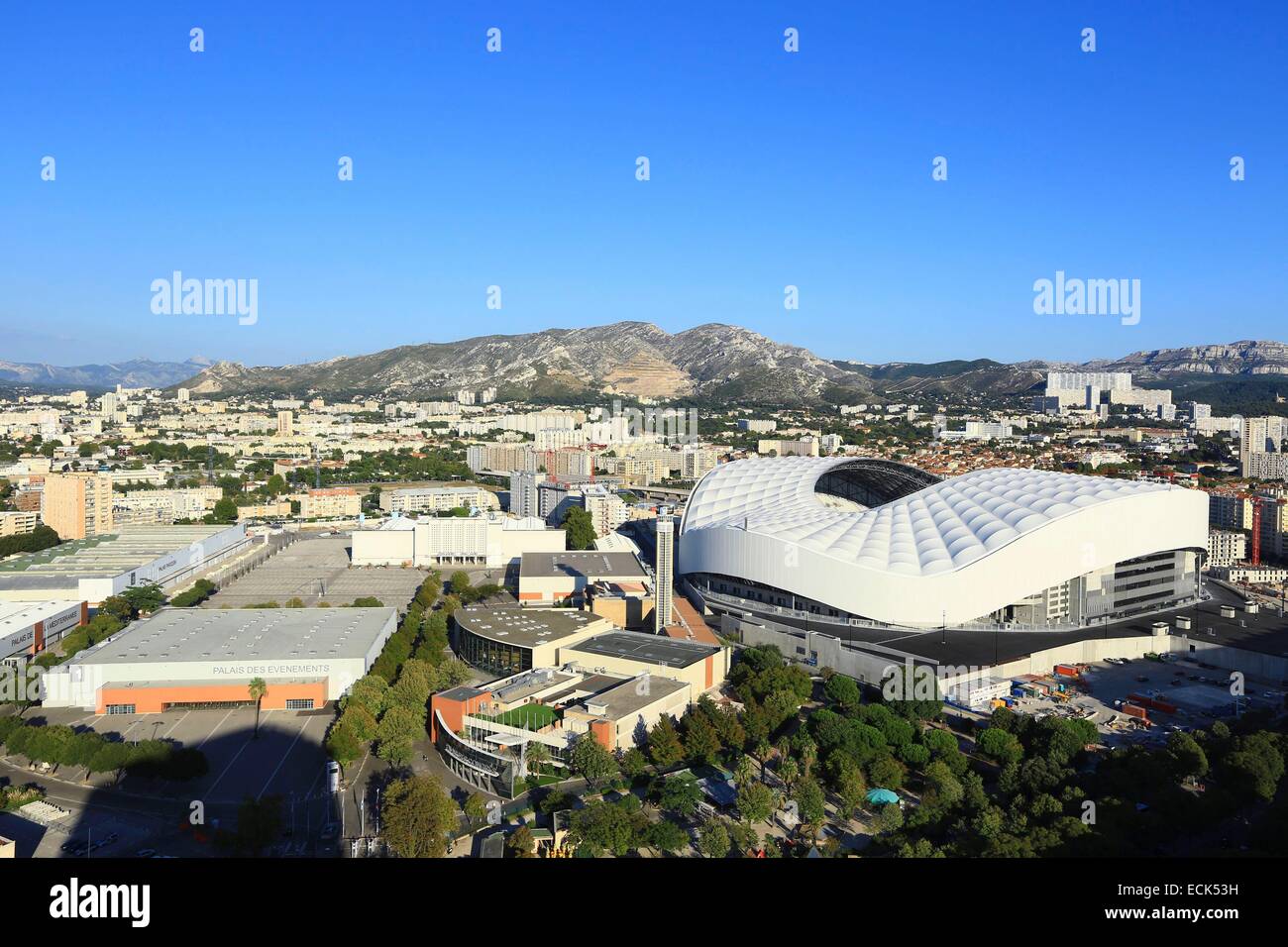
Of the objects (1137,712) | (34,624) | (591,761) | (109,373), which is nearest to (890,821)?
(591,761)

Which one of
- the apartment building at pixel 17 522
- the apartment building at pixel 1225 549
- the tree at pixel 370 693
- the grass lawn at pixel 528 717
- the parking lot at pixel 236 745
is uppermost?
the apartment building at pixel 17 522

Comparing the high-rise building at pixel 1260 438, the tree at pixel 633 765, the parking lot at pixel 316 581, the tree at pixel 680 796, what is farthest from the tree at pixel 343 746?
the high-rise building at pixel 1260 438

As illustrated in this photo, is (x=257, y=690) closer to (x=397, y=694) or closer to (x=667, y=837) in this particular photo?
(x=397, y=694)

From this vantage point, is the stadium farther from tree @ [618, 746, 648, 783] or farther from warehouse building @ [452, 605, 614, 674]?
tree @ [618, 746, 648, 783]

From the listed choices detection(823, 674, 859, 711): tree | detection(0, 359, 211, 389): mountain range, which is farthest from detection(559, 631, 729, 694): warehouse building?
detection(0, 359, 211, 389): mountain range

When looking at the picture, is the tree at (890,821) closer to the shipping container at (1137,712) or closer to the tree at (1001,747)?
the tree at (1001,747)

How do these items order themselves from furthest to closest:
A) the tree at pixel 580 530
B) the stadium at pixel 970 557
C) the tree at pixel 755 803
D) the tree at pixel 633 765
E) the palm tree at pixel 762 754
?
the tree at pixel 580 530, the stadium at pixel 970 557, the palm tree at pixel 762 754, the tree at pixel 633 765, the tree at pixel 755 803
